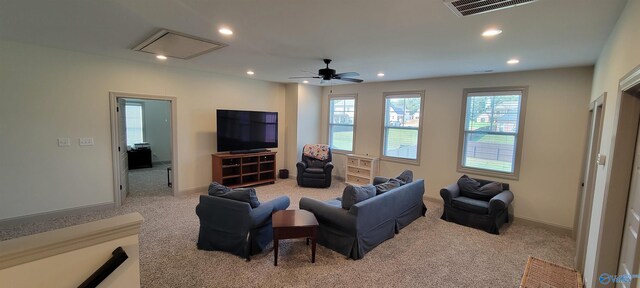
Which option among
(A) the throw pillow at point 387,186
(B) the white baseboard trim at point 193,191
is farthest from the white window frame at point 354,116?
(B) the white baseboard trim at point 193,191

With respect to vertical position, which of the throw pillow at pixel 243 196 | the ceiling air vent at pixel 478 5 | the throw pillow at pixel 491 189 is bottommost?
the throw pillow at pixel 491 189

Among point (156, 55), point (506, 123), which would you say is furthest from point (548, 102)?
point (156, 55)

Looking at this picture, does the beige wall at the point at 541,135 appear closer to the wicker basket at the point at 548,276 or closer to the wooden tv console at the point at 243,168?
the wicker basket at the point at 548,276

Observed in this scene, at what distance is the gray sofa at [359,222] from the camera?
10.3ft

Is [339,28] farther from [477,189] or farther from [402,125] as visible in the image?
[402,125]

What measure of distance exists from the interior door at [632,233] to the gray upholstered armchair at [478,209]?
212 cm

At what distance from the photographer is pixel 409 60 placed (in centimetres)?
396

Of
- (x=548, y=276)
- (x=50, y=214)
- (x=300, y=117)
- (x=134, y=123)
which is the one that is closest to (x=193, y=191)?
(x=50, y=214)

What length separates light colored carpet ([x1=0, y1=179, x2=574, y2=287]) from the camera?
9.04 ft

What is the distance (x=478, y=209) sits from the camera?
4.10m

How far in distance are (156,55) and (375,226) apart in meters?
4.19

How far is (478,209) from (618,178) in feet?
7.66

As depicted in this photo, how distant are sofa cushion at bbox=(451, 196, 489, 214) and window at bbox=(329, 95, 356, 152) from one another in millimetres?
3077

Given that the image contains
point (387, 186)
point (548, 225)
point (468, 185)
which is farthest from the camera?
point (468, 185)
